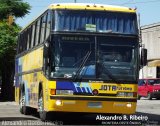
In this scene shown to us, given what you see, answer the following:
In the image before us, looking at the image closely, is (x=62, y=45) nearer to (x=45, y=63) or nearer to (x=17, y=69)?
(x=45, y=63)

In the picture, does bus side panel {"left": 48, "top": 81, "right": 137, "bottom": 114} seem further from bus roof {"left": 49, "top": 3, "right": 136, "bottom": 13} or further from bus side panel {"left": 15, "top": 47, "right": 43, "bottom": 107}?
bus roof {"left": 49, "top": 3, "right": 136, "bottom": 13}

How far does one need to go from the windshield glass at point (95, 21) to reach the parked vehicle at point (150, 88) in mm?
26697

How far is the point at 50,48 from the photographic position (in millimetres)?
16297

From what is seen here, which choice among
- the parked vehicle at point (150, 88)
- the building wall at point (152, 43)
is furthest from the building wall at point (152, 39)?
the parked vehicle at point (150, 88)

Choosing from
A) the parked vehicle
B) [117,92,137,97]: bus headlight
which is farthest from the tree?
[117,92,137,97]: bus headlight

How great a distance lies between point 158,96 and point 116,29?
27.2 metres

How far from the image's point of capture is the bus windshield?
1623 cm

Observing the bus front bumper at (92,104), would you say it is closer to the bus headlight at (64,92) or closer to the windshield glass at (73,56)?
the bus headlight at (64,92)

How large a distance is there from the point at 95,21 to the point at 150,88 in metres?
27.4

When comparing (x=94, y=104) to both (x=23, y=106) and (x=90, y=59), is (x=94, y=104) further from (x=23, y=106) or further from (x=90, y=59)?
(x=23, y=106)

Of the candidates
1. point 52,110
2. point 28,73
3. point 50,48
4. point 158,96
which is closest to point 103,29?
point 50,48

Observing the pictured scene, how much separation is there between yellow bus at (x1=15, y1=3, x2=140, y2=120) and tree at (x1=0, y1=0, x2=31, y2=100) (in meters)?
23.6

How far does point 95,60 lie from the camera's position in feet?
53.7

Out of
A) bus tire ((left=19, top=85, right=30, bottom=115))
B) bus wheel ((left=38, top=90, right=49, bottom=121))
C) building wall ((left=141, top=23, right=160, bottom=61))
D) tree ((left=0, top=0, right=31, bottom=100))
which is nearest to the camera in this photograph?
bus wheel ((left=38, top=90, right=49, bottom=121))
